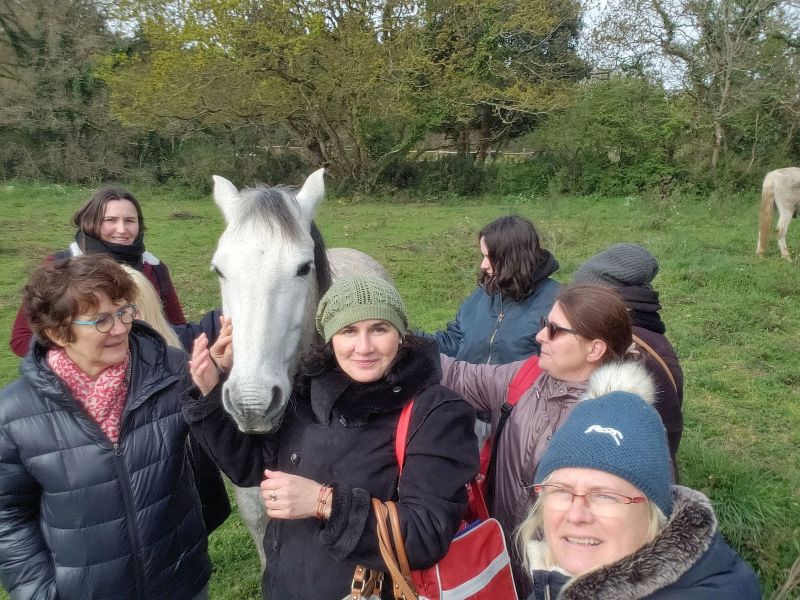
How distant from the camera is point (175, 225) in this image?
13609mm

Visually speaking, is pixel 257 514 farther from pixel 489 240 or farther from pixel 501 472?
pixel 489 240

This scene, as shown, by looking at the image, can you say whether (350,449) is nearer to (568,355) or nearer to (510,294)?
(568,355)

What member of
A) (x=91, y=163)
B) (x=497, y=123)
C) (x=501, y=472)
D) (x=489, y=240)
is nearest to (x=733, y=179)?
(x=497, y=123)

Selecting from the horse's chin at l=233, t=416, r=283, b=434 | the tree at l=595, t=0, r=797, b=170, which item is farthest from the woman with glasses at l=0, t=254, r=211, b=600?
the tree at l=595, t=0, r=797, b=170

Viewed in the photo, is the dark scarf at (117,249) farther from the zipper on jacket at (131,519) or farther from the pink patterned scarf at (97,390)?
the zipper on jacket at (131,519)

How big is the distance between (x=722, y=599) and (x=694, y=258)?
9.45m

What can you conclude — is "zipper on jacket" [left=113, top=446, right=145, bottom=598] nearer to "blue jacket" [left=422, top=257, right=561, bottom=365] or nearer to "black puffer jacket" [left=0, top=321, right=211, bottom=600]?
"black puffer jacket" [left=0, top=321, right=211, bottom=600]

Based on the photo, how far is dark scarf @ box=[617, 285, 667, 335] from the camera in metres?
2.48

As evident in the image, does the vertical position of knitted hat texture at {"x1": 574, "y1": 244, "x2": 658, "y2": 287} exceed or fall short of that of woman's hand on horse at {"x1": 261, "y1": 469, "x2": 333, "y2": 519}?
it exceeds it

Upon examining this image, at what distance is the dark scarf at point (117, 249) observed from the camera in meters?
2.97

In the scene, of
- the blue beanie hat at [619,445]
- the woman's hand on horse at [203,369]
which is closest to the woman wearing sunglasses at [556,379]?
the blue beanie hat at [619,445]

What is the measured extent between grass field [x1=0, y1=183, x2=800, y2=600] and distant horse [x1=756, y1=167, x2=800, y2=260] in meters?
0.42

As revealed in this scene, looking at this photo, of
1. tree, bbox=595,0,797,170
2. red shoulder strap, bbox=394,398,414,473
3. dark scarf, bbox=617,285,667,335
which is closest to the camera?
red shoulder strap, bbox=394,398,414,473

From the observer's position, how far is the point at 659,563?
1.12 meters
